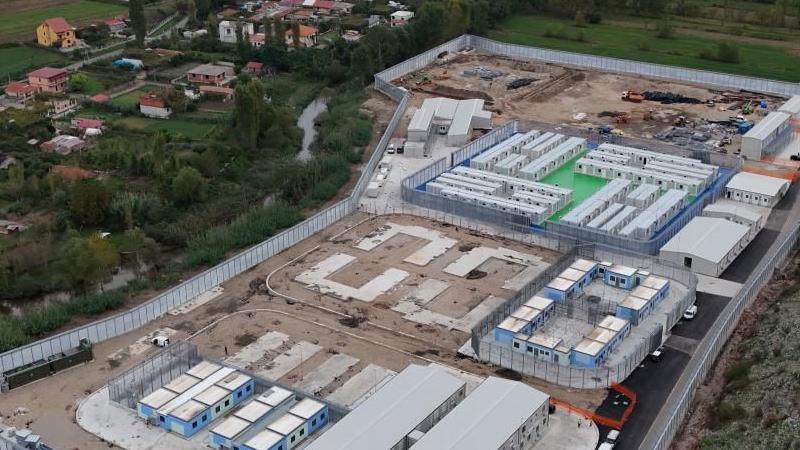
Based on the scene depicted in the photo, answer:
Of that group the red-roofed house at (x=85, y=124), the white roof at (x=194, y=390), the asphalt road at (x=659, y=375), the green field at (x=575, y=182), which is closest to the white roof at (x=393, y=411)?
the white roof at (x=194, y=390)

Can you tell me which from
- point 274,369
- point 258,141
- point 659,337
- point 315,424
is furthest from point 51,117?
point 659,337

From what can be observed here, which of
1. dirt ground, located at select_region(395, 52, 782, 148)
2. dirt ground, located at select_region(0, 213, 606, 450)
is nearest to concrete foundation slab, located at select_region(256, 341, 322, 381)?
dirt ground, located at select_region(0, 213, 606, 450)

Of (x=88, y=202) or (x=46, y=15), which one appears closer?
(x=88, y=202)

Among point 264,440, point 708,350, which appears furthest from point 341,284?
point 708,350

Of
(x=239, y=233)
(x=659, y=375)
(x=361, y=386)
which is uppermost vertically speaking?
(x=239, y=233)

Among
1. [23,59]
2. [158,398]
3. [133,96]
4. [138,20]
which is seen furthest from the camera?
[138,20]

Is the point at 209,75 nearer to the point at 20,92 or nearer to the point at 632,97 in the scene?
the point at 20,92
